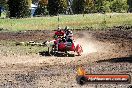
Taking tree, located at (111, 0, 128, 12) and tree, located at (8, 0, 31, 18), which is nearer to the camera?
tree, located at (8, 0, 31, 18)

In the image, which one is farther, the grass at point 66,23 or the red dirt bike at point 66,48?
the grass at point 66,23

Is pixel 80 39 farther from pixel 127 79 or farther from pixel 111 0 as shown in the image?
pixel 111 0

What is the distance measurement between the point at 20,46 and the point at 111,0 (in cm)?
8156

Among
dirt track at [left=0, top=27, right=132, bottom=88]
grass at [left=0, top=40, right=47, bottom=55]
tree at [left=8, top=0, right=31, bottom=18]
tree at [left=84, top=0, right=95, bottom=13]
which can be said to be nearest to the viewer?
dirt track at [left=0, top=27, right=132, bottom=88]

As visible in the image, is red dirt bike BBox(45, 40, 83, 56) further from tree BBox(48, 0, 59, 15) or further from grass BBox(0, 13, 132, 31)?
tree BBox(48, 0, 59, 15)

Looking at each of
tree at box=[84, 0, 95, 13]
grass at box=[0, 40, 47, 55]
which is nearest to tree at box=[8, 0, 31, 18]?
tree at box=[84, 0, 95, 13]

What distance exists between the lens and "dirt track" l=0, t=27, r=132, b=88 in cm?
1591

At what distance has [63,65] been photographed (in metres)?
20.7

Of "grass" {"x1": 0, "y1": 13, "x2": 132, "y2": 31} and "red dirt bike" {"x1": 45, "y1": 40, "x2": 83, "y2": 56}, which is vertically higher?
"red dirt bike" {"x1": 45, "y1": 40, "x2": 83, "y2": 56}

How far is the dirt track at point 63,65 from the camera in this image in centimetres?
1591

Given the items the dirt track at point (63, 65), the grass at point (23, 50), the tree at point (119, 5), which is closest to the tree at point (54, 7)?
the tree at point (119, 5)

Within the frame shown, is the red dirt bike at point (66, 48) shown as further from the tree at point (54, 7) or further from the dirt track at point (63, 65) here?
the tree at point (54, 7)

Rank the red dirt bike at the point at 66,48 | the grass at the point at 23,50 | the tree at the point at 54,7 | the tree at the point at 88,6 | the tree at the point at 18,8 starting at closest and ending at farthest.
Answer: the red dirt bike at the point at 66,48 < the grass at the point at 23,50 < the tree at the point at 18,8 < the tree at the point at 54,7 < the tree at the point at 88,6

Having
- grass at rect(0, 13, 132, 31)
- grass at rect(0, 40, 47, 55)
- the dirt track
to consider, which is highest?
the dirt track
